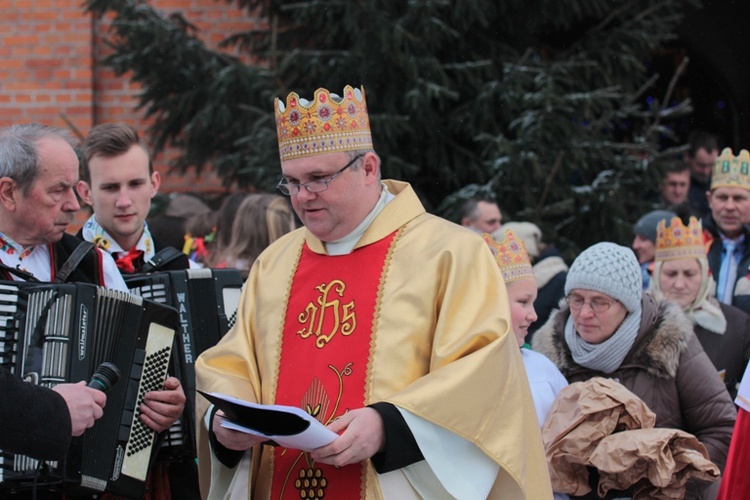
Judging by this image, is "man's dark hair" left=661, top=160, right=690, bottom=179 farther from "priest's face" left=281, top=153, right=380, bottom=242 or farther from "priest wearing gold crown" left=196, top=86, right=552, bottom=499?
"priest's face" left=281, top=153, right=380, bottom=242

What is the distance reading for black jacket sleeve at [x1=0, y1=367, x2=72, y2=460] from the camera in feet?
10.8

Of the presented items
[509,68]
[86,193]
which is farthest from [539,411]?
[509,68]

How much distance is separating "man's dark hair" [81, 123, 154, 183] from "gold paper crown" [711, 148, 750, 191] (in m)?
3.97

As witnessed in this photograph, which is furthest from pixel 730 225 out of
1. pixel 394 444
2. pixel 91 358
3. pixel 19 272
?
pixel 19 272

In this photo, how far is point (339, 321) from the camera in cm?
363

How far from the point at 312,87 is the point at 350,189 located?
4.81 metres

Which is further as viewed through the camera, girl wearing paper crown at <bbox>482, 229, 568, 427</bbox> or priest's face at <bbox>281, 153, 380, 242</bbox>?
girl wearing paper crown at <bbox>482, 229, 568, 427</bbox>

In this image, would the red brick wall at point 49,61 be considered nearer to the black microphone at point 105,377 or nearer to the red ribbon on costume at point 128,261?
the red ribbon on costume at point 128,261

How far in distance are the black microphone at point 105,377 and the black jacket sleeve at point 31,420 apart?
0.69 ft

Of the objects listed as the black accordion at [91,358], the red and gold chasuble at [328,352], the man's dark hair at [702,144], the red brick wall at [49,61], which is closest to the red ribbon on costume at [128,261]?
the black accordion at [91,358]

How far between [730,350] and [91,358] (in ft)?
11.1

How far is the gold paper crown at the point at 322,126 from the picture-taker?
3.62 meters

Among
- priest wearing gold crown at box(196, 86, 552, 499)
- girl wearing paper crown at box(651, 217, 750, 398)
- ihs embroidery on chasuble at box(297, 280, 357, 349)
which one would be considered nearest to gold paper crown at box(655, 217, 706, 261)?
girl wearing paper crown at box(651, 217, 750, 398)

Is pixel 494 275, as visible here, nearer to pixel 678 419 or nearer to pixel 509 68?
pixel 678 419
